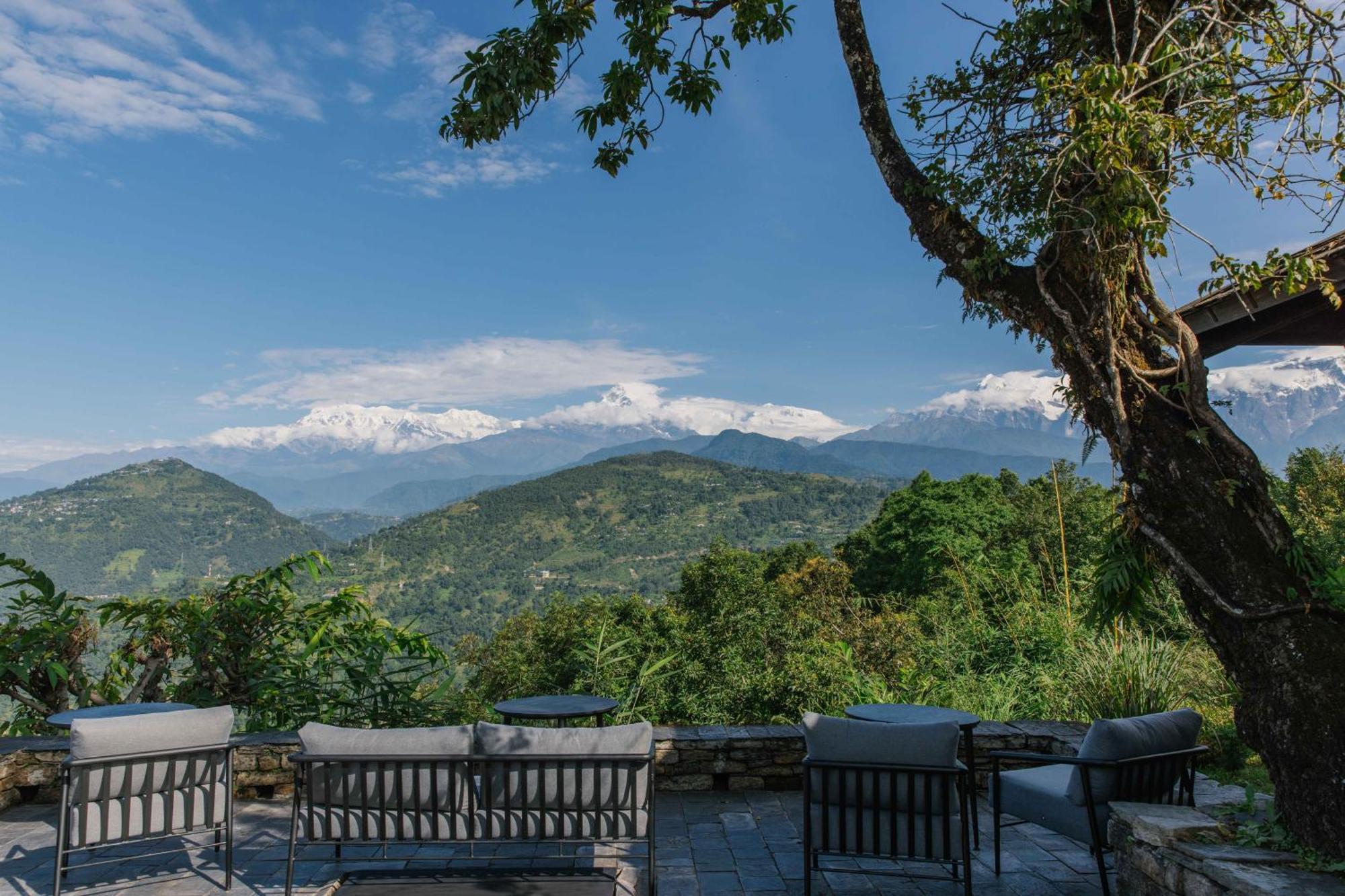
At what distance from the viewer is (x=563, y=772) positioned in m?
3.05

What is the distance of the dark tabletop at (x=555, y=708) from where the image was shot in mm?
3975

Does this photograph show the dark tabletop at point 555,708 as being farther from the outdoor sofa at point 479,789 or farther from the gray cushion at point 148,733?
the gray cushion at point 148,733

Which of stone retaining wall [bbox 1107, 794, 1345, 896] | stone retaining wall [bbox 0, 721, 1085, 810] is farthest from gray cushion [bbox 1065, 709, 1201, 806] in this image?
stone retaining wall [bbox 0, 721, 1085, 810]

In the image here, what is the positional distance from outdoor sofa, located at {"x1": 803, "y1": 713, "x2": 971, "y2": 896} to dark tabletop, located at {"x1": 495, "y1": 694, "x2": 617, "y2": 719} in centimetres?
131

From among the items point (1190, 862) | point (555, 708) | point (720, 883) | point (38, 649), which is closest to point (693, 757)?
point (555, 708)

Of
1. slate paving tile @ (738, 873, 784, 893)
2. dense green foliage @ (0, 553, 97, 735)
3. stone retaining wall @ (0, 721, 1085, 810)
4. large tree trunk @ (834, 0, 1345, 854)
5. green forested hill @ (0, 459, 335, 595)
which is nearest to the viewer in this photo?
large tree trunk @ (834, 0, 1345, 854)

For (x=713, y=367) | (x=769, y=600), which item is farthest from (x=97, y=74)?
(x=713, y=367)

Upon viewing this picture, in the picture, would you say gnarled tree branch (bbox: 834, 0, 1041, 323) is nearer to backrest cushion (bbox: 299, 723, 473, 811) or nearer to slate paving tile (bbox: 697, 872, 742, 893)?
slate paving tile (bbox: 697, 872, 742, 893)

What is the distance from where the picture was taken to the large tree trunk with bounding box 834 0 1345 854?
245 centimetres

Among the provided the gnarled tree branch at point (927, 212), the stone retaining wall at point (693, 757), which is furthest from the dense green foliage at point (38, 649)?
the gnarled tree branch at point (927, 212)

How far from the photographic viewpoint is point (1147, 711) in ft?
14.5

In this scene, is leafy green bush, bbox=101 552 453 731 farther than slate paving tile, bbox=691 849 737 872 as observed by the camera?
Yes

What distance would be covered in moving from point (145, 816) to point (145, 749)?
0.28m

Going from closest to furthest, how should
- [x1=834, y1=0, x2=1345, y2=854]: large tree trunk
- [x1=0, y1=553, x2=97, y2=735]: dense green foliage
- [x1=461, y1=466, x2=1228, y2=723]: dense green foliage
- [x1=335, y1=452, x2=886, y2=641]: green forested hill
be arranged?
[x1=834, y1=0, x2=1345, y2=854]: large tree trunk, [x1=461, y1=466, x2=1228, y2=723]: dense green foliage, [x1=0, y1=553, x2=97, y2=735]: dense green foliage, [x1=335, y1=452, x2=886, y2=641]: green forested hill
